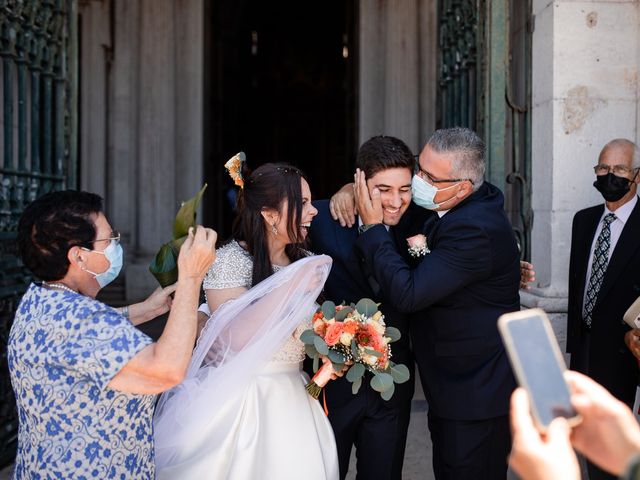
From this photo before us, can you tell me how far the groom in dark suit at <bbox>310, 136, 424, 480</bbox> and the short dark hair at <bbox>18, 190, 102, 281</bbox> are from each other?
1275 millimetres

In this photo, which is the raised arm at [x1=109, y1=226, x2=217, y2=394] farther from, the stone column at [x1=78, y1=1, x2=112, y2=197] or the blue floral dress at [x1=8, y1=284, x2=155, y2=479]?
the stone column at [x1=78, y1=1, x2=112, y2=197]

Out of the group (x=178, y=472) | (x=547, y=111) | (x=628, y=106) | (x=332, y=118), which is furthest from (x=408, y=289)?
(x=332, y=118)

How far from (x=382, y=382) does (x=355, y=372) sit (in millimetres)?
134

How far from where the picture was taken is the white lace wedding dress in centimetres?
269

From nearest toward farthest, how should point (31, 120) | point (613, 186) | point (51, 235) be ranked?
point (51, 235), point (613, 186), point (31, 120)

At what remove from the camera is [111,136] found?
8922 millimetres

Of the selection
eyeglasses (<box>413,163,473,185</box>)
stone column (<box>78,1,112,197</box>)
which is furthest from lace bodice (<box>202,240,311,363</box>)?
stone column (<box>78,1,112,197</box>)

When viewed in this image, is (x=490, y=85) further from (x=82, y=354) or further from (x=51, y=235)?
(x=82, y=354)

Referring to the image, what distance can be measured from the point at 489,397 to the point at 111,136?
7.24 m

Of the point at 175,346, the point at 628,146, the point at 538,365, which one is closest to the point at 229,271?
the point at 175,346

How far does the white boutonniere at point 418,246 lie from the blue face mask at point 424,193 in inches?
7.5

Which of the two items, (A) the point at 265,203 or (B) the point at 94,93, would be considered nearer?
(A) the point at 265,203

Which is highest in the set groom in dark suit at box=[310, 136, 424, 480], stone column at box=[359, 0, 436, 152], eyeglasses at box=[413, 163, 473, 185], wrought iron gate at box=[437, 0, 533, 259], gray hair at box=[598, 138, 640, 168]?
stone column at box=[359, 0, 436, 152]

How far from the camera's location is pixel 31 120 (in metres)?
4.60
